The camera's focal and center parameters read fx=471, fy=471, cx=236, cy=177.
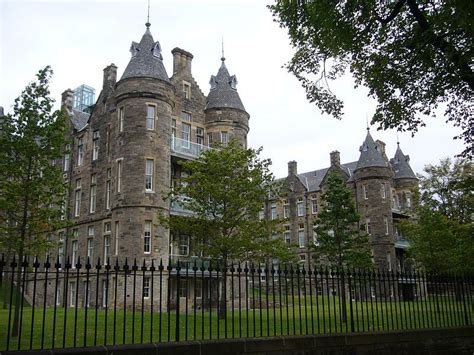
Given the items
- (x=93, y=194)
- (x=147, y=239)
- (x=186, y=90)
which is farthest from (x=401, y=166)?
(x=147, y=239)

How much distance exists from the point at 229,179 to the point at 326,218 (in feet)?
18.7

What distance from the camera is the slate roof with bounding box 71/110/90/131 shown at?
1559 inches

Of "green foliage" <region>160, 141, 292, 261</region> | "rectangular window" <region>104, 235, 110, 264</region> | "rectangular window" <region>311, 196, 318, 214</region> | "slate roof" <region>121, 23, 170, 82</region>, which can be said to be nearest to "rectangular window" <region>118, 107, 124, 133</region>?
"slate roof" <region>121, 23, 170, 82</region>

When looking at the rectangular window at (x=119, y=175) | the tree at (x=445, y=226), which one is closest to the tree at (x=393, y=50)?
the tree at (x=445, y=226)

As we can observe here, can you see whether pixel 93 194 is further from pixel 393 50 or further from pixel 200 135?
pixel 393 50

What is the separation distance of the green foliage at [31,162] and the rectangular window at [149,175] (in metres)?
13.6

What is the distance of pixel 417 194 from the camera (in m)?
35.1

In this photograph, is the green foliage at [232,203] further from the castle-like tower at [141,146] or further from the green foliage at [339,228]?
the castle-like tower at [141,146]

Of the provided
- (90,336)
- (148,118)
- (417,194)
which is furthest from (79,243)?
(417,194)

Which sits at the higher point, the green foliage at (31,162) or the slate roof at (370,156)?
the slate roof at (370,156)

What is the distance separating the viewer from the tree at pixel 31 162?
15.5 meters

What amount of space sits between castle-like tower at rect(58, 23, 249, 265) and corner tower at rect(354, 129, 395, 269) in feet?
62.5

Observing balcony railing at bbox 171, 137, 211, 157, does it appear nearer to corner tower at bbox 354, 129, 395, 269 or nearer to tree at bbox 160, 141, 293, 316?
tree at bbox 160, 141, 293, 316

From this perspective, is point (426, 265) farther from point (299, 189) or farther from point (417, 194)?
point (299, 189)
